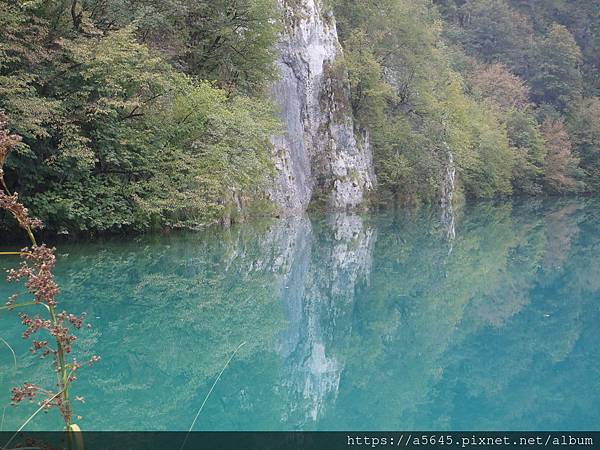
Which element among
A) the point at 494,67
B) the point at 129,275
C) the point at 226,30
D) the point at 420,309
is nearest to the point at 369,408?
the point at 420,309

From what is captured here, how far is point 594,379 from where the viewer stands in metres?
5.64

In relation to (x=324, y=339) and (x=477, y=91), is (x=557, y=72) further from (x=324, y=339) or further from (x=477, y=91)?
(x=324, y=339)

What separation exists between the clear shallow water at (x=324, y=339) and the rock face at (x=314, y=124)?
11.3 m

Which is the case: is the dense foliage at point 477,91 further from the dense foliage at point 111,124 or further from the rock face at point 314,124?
the dense foliage at point 111,124

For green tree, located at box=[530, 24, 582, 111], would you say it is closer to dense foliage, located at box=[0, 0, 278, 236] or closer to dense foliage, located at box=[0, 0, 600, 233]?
dense foliage, located at box=[0, 0, 600, 233]

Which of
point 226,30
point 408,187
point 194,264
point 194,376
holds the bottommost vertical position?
point 408,187

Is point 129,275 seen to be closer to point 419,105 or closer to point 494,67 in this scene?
point 419,105

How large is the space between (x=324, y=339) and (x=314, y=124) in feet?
72.4

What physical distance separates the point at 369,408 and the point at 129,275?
618 centimetres

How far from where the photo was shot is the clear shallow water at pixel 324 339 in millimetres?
4613

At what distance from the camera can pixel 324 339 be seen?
23.0ft

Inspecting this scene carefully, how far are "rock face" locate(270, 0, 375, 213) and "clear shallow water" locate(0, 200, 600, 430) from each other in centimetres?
1133

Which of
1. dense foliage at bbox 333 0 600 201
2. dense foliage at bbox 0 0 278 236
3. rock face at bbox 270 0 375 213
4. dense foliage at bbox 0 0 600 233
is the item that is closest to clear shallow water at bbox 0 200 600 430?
dense foliage at bbox 0 0 278 236

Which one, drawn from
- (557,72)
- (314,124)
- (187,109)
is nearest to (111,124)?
(187,109)
